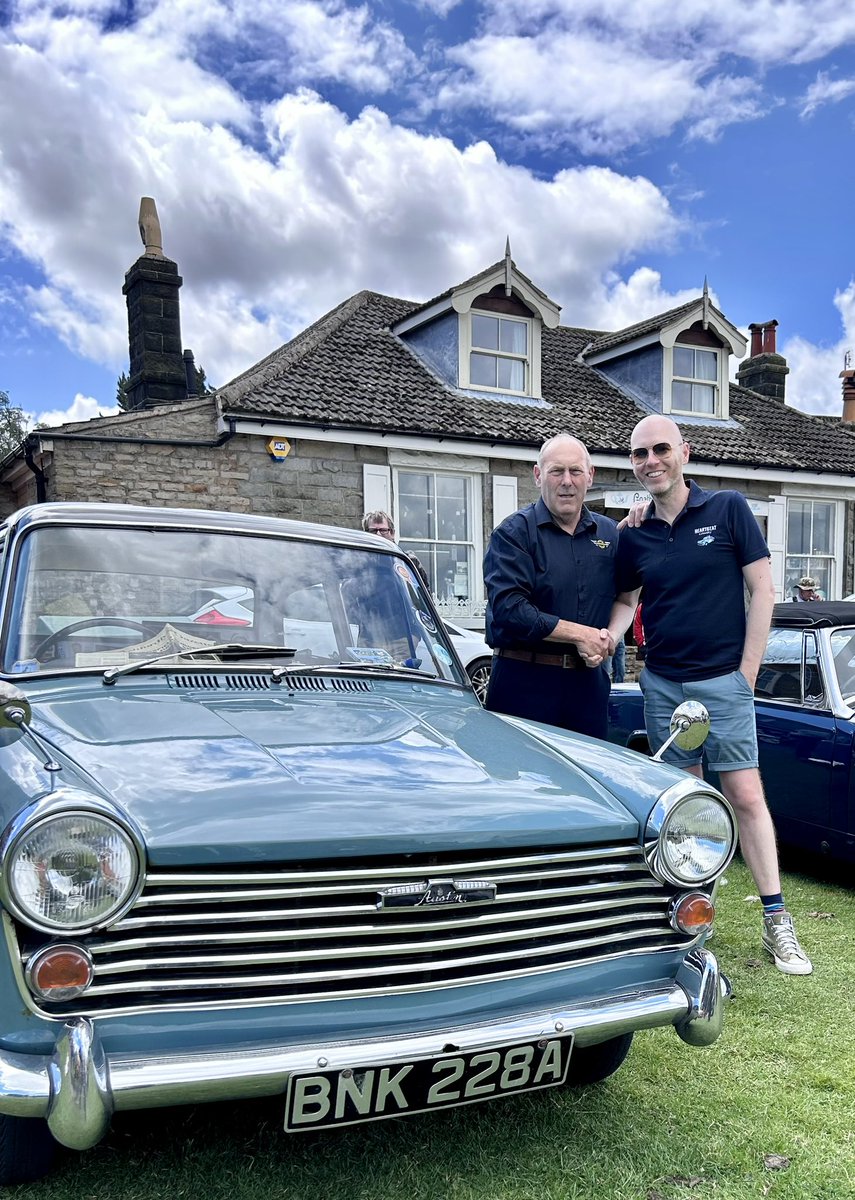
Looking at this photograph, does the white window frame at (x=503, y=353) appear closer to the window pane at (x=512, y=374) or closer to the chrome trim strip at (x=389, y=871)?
the window pane at (x=512, y=374)

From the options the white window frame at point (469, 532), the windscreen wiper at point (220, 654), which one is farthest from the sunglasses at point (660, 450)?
the white window frame at point (469, 532)

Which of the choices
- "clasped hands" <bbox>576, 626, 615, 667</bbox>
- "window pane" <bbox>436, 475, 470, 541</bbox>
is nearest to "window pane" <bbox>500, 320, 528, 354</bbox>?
"window pane" <bbox>436, 475, 470, 541</bbox>

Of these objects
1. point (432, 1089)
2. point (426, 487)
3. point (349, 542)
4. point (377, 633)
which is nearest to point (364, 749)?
point (432, 1089)

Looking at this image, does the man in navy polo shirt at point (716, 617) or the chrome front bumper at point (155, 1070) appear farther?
the man in navy polo shirt at point (716, 617)

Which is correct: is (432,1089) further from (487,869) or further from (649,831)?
(649,831)

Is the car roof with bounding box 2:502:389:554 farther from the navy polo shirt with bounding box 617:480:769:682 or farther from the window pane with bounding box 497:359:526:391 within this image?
the window pane with bounding box 497:359:526:391

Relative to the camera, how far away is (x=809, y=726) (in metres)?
4.87

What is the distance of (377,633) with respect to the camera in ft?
10.9

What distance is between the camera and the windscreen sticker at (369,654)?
317 cm

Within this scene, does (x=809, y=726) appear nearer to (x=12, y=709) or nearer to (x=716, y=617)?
(x=716, y=617)

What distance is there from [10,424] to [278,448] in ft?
110

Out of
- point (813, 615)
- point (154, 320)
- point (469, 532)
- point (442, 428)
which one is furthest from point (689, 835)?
point (154, 320)

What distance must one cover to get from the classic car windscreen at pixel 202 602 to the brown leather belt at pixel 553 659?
408 millimetres

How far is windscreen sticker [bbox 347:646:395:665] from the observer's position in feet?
10.4
